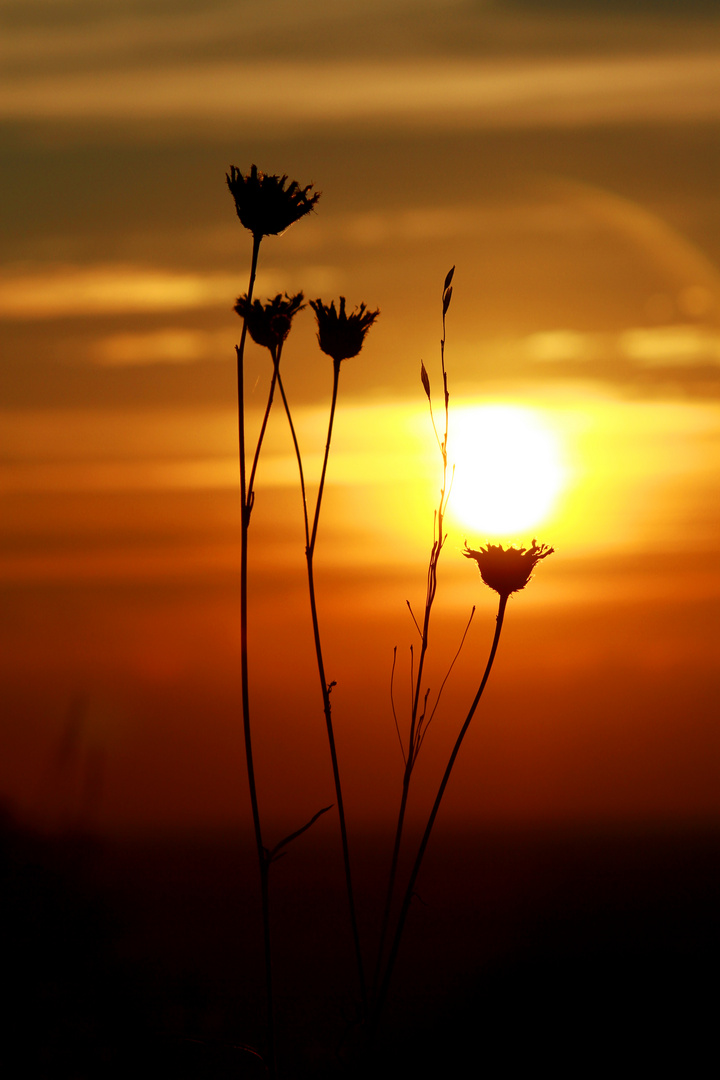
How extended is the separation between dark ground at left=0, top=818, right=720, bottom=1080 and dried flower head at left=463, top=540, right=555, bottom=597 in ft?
1.74

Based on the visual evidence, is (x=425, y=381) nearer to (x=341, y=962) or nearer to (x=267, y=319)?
(x=267, y=319)

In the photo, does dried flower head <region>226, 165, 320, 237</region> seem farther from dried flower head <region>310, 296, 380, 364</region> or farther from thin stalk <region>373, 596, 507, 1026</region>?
thin stalk <region>373, 596, 507, 1026</region>

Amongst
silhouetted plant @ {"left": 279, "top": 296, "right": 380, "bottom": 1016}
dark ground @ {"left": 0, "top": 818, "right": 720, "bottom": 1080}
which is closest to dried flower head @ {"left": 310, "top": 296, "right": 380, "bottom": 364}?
→ silhouetted plant @ {"left": 279, "top": 296, "right": 380, "bottom": 1016}

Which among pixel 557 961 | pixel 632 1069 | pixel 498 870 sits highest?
pixel 632 1069

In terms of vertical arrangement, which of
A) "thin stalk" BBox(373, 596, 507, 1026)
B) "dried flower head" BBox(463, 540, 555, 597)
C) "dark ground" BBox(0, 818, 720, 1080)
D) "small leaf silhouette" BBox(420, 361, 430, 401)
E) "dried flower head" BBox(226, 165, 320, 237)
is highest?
"dried flower head" BBox(226, 165, 320, 237)

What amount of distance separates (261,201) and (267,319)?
19cm

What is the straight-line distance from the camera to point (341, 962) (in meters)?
34.8

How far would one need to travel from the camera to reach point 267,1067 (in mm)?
1533

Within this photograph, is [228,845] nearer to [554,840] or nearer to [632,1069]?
[554,840]

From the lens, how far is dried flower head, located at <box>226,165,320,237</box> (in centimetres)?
166

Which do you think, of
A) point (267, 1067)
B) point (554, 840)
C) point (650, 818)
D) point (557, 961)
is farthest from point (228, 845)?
point (267, 1067)

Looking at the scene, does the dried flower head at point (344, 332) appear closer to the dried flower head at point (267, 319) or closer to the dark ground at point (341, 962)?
the dried flower head at point (267, 319)

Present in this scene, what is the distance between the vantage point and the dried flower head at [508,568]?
1.72 m

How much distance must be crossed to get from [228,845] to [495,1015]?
58336 millimetres
